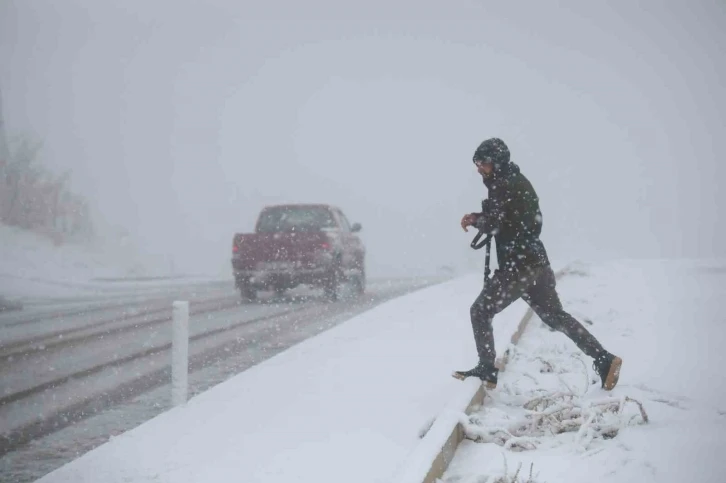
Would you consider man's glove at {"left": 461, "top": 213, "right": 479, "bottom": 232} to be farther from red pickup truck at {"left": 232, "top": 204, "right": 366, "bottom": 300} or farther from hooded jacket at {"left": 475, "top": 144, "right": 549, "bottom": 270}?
red pickup truck at {"left": 232, "top": 204, "right": 366, "bottom": 300}

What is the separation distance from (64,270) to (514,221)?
20.5 meters

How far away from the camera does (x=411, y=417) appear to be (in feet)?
14.8

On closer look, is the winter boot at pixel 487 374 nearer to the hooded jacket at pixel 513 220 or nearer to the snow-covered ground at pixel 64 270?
the hooded jacket at pixel 513 220

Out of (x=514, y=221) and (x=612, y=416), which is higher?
(x=514, y=221)

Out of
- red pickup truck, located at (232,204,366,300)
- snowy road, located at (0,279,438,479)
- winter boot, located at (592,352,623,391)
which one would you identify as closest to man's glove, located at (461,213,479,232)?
winter boot, located at (592,352,623,391)

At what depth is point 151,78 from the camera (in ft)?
301

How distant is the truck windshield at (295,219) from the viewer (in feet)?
46.3

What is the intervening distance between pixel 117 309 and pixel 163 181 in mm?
53668

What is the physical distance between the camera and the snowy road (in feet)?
17.1

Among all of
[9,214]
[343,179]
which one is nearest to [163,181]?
[343,179]

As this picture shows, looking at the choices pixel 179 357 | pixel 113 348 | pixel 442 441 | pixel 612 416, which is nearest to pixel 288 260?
pixel 113 348

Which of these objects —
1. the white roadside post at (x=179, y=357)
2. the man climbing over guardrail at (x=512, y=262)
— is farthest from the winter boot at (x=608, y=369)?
the white roadside post at (x=179, y=357)

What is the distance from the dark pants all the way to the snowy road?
8.89 feet

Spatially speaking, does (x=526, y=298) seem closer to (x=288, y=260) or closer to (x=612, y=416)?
(x=612, y=416)
